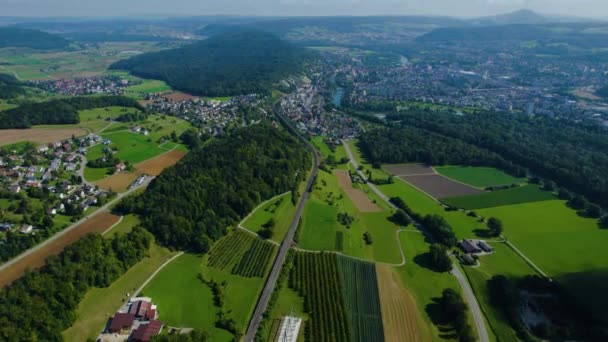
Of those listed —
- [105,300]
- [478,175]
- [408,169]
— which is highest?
[478,175]

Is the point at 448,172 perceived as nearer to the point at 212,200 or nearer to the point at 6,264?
the point at 212,200

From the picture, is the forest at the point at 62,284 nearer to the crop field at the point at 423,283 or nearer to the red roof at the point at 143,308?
the red roof at the point at 143,308

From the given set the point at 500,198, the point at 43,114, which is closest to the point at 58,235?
the point at 43,114

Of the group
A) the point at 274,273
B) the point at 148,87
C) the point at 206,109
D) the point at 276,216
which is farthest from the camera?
the point at 148,87

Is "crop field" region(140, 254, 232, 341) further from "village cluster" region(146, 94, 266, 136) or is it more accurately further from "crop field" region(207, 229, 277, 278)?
"village cluster" region(146, 94, 266, 136)

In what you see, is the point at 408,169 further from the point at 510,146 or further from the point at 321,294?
the point at 321,294

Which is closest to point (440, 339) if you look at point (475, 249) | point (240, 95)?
point (475, 249)

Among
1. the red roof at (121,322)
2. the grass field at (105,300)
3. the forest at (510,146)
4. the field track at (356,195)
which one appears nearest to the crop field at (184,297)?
the grass field at (105,300)
